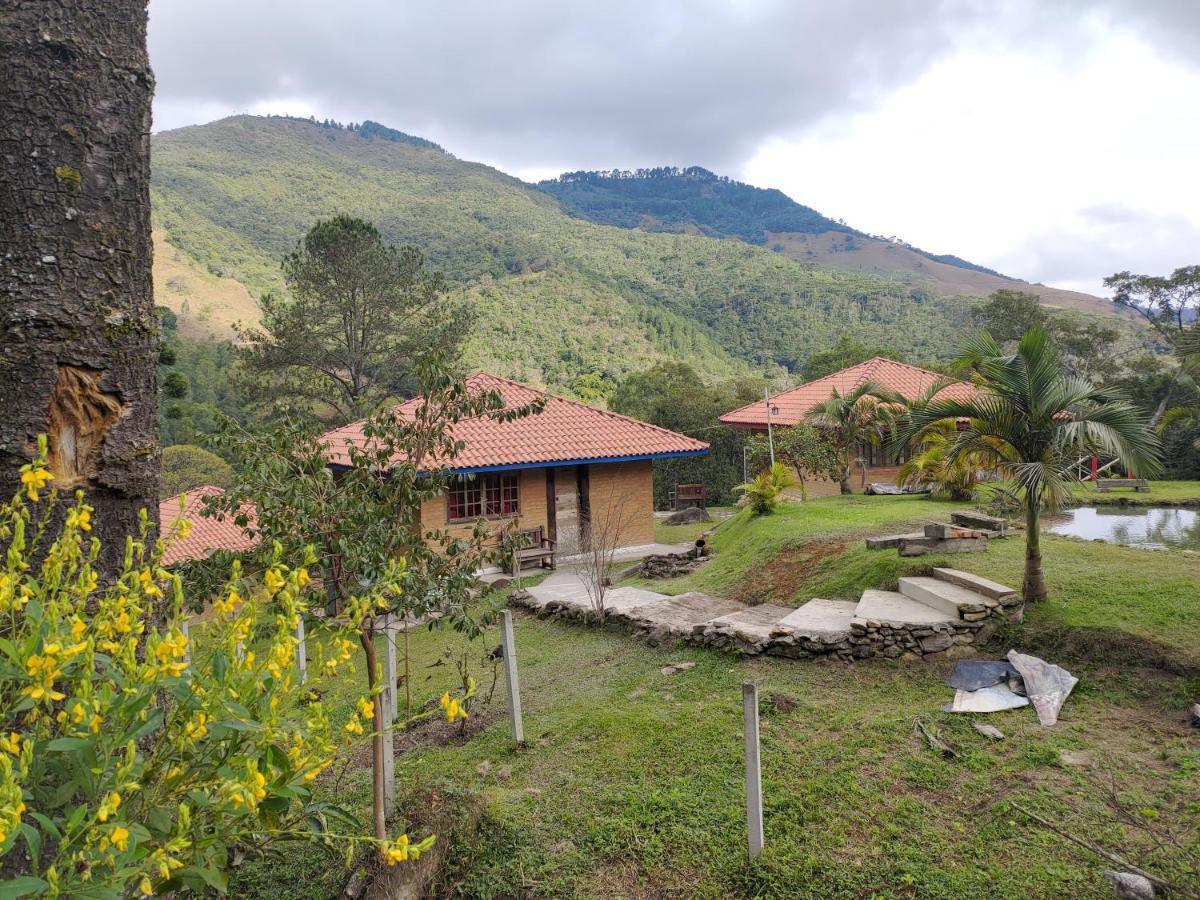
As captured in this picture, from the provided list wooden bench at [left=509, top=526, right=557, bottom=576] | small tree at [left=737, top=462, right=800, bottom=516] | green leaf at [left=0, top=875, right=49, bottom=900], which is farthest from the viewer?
wooden bench at [left=509, top=526, right=557, bottom=576]

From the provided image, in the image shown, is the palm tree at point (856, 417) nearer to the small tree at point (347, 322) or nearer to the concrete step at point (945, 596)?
the concrete step at point (945, 596)

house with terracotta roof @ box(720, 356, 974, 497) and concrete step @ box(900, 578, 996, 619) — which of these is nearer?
concrete step @ box(900, 578, 996, 619)

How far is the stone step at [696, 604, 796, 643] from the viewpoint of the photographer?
7.25 metres

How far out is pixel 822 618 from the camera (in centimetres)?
754

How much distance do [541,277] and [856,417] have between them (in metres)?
43.6

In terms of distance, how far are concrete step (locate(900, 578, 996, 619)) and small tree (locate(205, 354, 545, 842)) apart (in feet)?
16.2

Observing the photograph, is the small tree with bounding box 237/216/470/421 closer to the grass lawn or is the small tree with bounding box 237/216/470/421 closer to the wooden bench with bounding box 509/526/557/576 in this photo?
the wooden bench with bounding box 509/526/557/576

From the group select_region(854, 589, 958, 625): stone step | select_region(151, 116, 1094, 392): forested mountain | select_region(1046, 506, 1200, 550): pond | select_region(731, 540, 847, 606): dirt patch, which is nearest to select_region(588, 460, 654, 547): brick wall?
select_region(731, 540, 847, 606): dirt patch

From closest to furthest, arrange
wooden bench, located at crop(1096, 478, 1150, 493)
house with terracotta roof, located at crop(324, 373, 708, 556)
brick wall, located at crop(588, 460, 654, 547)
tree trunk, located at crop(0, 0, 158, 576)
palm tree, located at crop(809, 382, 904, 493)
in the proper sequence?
tree trunk, located at crop(0, 0, 158, 576) → house with terracotta roof, located at crop(324, 373, 708, 556) → brick wall, located at crop(588, 460, 654, 547) → palm tree, located at crop(809, 382, 904, 493) → wooden bench, located at crop(1096, 478, 1150, 493)

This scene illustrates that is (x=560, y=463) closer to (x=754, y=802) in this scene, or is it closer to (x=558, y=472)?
(x=558, y=472)

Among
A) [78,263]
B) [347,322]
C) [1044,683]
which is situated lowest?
[1044,683]

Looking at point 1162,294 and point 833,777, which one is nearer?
point 833,777

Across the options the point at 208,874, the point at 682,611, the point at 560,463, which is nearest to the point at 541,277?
the point at 560,463

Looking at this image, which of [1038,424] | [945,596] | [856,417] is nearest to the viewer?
[1038,424]
